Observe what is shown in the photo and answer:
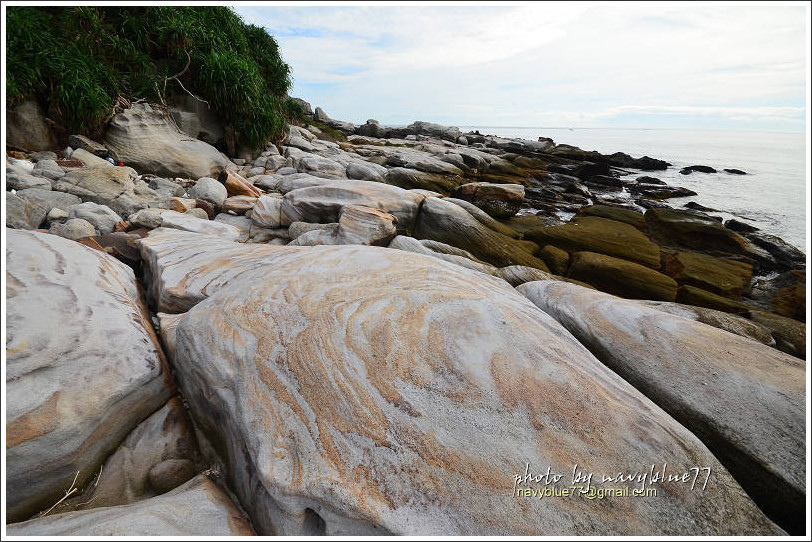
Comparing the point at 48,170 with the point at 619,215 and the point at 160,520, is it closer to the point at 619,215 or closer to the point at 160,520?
the point at 160,520

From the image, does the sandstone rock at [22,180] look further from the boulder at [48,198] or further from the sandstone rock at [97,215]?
the sandstone rock at [97,215]

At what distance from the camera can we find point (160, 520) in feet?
4.56

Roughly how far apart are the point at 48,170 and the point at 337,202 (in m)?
3.64

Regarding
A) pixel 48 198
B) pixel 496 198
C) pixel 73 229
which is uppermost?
pixel 48 198

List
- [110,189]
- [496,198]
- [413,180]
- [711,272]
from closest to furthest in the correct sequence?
[110,189], [711,272], [496,198], [413,180]

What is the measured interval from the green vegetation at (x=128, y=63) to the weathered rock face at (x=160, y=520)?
647 centimetres

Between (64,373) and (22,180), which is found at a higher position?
(22,180)

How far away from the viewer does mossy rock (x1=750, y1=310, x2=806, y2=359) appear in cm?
364

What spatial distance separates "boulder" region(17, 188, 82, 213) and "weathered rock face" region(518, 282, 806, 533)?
5.18 m

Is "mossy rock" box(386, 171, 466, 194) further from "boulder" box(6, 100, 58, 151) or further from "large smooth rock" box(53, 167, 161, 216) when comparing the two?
"boulder" box(6, 100, 58, 151)

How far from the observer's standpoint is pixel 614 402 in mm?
1732

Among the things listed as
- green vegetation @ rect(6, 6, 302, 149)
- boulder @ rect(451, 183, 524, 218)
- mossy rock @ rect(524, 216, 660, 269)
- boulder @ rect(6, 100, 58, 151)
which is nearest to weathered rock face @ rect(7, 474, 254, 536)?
mossy rock @ rect(524, 216, 660, 269)

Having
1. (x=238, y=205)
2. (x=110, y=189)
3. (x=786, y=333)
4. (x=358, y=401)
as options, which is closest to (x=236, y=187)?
(x=238, y=205)

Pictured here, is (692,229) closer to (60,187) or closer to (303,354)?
(303,354)
